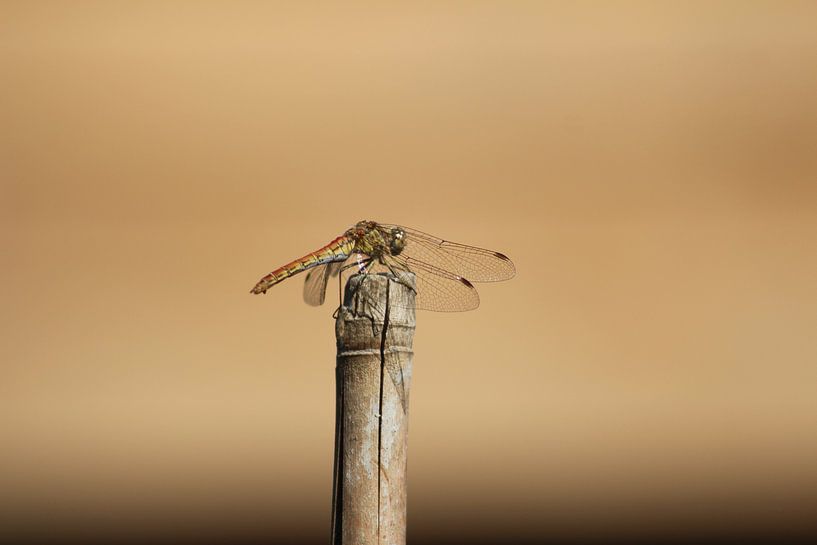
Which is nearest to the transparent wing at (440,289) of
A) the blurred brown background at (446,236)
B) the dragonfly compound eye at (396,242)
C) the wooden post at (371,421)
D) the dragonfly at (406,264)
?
the dragonfly at (406,264)

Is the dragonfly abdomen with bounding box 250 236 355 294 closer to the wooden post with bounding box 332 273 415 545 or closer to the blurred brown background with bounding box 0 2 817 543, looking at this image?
the wooden post with bounding box 332 273 415 545

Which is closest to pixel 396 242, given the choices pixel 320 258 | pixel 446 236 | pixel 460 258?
pixel 320 258

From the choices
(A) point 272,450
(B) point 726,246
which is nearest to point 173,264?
(A) point 272,450

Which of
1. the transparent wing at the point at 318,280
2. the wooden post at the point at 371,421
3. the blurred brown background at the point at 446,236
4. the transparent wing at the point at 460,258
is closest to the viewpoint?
the wooden post at the point at 371,421

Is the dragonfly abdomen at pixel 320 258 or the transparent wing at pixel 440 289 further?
the transparent wing at pixel 440 289

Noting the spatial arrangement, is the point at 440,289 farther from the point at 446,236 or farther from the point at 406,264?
the point at 446,236

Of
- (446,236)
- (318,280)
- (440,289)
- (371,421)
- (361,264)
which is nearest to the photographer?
(371,421)

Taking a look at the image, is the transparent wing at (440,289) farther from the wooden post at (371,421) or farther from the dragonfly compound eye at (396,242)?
the wooden post at (371,421)

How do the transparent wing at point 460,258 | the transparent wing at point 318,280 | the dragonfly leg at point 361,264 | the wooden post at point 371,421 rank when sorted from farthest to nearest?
1. the transparent wing at point 460,258
2. the transparent wing at point 318,280
3. the dragonfly leg at point 361,264
4. the wooden post at point 371,421
